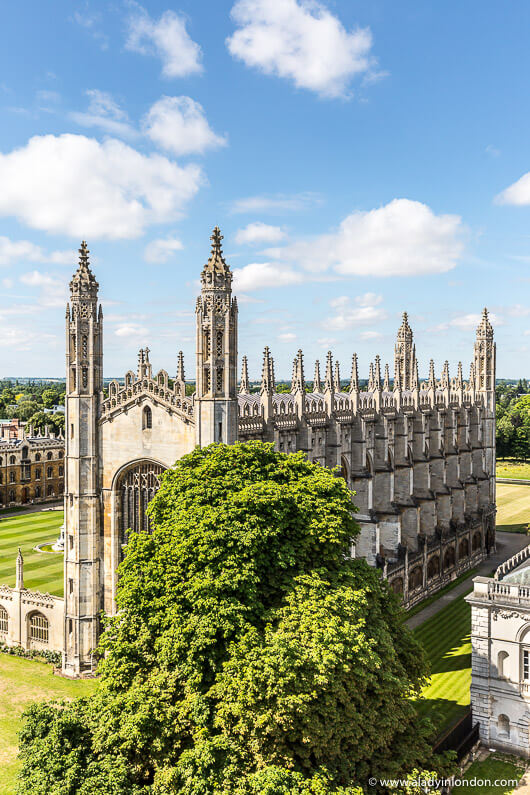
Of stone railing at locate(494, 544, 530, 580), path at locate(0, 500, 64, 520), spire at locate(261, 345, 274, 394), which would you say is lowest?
path at locate(0, 500, 64, 520)

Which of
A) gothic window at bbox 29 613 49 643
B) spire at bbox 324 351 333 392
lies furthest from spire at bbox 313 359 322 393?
gothic window at bbox 29 613 49 643

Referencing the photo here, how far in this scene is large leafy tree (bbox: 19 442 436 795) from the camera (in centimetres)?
1812

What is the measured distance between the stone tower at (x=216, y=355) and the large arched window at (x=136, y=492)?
475 cm

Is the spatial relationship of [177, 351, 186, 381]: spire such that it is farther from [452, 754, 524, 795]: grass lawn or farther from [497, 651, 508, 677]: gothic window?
[452, 754, 524, 795]: grass lawn

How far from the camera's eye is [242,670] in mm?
18969

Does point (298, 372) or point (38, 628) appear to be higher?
point (298, 372)

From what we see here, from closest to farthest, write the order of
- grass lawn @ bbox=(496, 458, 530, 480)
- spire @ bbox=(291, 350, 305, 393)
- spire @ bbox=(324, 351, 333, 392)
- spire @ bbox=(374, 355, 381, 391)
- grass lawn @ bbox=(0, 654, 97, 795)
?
grass lawn @ bbox=(0, 654, 97, 795), spire @ bbox=(291, 350, 305, 393), spire @ bbox=(324, 351, 333, 392), spire @ bbox=(374, 355, 381, 391), grass lawn @ bbox=(496, 458, 530, 480)

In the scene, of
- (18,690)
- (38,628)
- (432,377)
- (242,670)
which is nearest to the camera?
(242,670)

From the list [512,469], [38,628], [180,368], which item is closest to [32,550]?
[38,628]

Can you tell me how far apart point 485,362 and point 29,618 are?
5155 cm

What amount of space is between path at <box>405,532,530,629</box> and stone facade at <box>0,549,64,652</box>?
22.3 metres

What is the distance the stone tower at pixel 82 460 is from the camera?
117 ft

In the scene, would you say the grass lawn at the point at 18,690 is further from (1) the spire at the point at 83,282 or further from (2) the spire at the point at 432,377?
(2) the spire at the point at 432,377

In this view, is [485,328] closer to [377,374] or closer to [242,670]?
[377,374]
